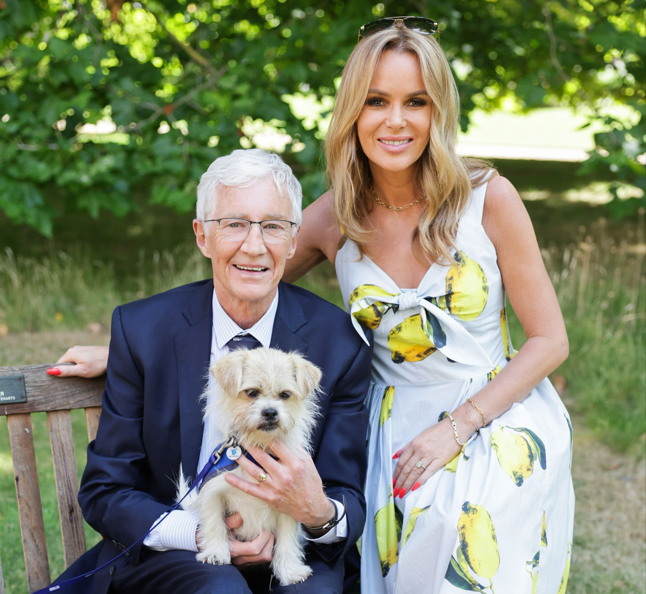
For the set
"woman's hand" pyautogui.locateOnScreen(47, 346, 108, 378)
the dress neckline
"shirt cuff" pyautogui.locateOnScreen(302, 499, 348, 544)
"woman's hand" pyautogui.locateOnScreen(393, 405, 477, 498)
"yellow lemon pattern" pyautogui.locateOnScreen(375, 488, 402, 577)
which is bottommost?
"yellow lemon pattern" pyautogui.locateOnScreen(375, 488, 402, 577)

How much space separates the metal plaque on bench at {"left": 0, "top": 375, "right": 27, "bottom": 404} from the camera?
107 inches

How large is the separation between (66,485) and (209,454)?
78 cm

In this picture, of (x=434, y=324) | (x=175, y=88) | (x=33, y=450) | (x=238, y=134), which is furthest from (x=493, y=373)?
(x=175, y=88)

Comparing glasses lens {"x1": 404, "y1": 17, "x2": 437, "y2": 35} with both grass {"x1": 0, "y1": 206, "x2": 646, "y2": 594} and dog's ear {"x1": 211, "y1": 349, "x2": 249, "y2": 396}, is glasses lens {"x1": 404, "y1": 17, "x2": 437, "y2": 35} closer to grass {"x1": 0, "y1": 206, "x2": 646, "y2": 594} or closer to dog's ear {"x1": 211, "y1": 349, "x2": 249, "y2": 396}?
dog's ear {"x1": 211, "y1": 349, "x2": 249, "y2": 396}

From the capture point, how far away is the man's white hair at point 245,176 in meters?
2.53

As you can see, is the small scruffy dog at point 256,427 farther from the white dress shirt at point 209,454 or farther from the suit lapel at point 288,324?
the suit lapel at point 288,324

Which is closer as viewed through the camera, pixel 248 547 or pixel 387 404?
pixel 248 547

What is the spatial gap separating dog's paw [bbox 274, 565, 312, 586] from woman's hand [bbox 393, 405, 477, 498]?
541 mm

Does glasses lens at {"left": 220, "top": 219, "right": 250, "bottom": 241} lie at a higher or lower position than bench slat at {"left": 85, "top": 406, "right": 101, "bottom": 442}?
higher

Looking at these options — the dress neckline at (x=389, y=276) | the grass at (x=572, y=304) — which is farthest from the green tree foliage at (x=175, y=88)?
the dress neckline at (x=389, y=276)

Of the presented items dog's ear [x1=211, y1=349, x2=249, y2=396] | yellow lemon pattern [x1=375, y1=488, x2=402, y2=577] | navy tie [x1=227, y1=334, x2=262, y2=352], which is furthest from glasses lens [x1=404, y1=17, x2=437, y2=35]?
yellow lemon pattern [x1=375, y1=488, x2=402, y2=577]

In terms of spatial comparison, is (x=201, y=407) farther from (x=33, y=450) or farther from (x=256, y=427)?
(x=33, y=450)

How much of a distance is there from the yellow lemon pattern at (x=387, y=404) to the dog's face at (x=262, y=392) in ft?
2.11

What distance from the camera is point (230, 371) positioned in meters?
2.28
